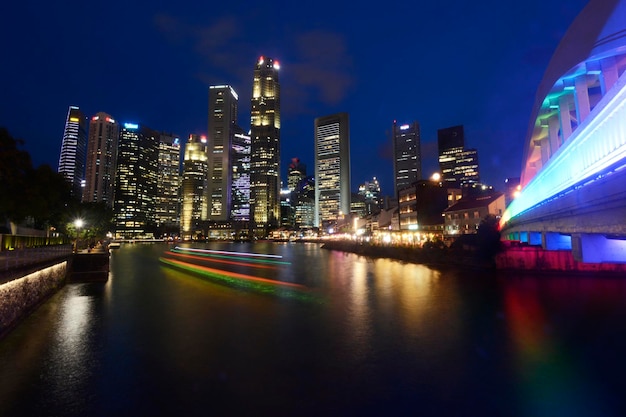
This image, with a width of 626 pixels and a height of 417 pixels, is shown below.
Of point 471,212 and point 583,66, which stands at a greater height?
point 583,66

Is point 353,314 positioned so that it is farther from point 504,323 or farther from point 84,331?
point 84,331

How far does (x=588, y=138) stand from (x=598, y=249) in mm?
8054

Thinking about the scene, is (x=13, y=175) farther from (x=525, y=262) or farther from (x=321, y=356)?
(x=525, y=262)

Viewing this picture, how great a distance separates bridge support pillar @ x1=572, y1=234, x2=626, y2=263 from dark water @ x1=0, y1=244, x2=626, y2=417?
3.74 meters

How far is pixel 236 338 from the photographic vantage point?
15.6 meters

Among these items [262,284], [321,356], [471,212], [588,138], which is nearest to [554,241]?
[588,138]

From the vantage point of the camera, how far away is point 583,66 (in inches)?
563

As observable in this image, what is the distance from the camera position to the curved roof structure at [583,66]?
11570 mm

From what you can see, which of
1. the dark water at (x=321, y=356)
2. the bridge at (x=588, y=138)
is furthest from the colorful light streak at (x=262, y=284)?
the bridge at (x=588, y=138)

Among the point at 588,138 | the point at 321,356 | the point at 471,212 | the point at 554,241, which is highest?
the point at 471,212

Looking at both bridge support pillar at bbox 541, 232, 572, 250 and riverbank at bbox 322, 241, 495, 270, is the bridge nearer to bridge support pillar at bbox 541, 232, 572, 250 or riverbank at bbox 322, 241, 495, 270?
bridge support pillar at bbox 541, 232, 572, 250

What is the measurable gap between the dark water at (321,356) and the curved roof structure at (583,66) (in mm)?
10106

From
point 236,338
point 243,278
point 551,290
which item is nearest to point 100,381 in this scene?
point 236,338

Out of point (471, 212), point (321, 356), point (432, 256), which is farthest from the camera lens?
point (471, 212)
